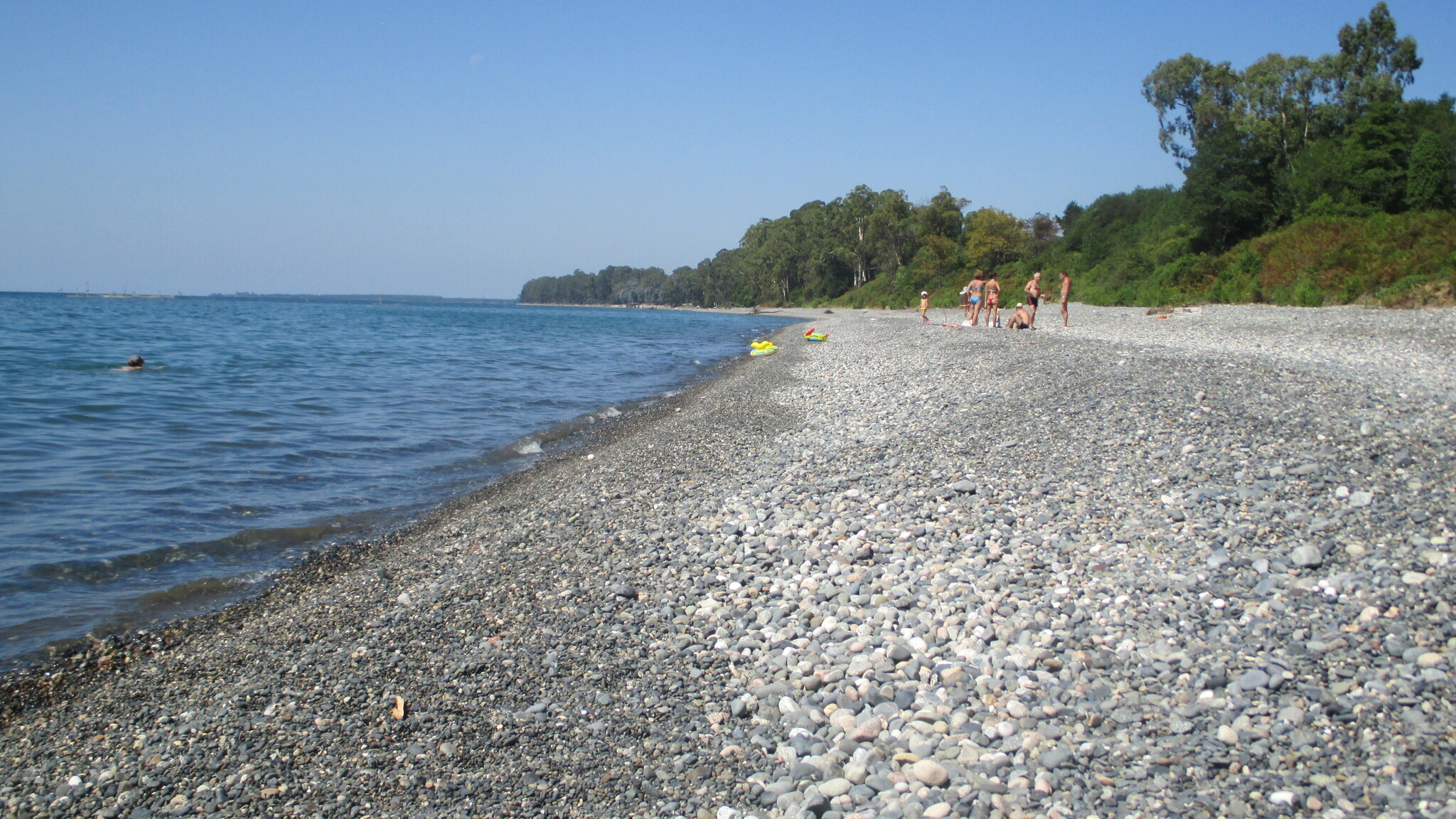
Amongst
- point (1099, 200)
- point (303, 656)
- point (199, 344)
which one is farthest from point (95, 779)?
point (1099, 200)

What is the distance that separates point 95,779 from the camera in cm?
457

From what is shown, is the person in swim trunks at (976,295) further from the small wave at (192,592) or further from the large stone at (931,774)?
the large stone at (931,774)

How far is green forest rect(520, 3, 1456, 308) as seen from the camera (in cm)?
3027

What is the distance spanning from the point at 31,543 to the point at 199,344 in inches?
1458

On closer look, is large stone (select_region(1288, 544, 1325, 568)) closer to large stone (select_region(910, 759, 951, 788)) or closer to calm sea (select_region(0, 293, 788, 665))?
large stone (select_region(910, 759, 951, 788))

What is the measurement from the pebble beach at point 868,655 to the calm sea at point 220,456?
1.13 m

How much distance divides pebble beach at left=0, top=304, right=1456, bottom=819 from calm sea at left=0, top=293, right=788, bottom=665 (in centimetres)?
113

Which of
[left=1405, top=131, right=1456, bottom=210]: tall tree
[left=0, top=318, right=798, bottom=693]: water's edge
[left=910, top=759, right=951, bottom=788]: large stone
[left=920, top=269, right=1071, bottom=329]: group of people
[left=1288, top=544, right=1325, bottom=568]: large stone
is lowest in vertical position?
[left=0, top=318, right=798, bottom=693]: water's edge

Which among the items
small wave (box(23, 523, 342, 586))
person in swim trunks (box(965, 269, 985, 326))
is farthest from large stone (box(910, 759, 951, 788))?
person in swim trunks (box(965, 269, 985, 326))

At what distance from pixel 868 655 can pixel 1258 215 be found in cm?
4746

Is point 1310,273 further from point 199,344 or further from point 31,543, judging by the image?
point 199,344

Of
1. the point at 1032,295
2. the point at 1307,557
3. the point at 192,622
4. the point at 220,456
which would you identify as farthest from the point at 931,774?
the point at 1032,295

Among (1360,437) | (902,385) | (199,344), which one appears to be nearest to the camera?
(1360,437)

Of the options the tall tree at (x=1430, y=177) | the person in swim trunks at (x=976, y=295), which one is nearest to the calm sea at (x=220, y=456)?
the person in swim trunks at (x=976, y=295)
